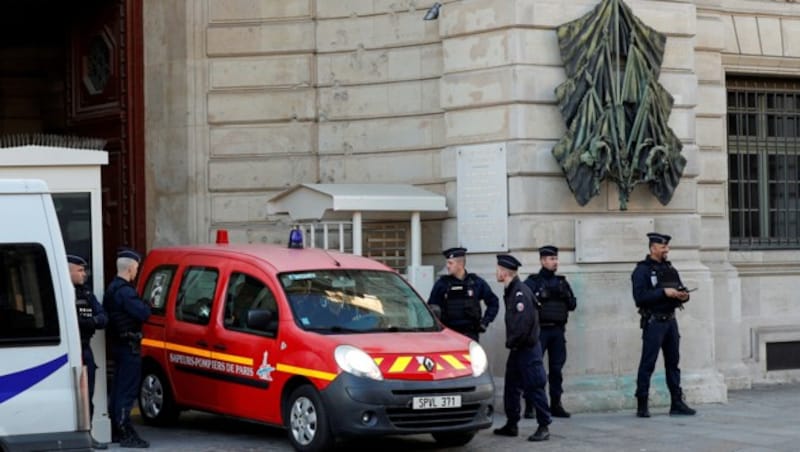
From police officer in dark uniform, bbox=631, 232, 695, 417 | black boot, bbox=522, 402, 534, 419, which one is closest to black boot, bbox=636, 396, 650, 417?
police officer in dark uniform, bbox=631, 232, 695, 417

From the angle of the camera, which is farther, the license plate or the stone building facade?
the stone building facade

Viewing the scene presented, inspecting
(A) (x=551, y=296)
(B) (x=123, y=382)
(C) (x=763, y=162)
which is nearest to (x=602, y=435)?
(A) (x=551, y=296)

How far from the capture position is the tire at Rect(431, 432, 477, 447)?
12.8 metres

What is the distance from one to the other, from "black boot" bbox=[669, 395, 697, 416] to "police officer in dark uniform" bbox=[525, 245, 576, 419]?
3.82ft

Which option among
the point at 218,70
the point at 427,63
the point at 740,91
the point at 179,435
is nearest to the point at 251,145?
the point at 218,70

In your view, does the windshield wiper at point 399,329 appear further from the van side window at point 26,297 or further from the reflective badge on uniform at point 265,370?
the van side window at point 26,297

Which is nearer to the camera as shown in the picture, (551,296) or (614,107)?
(551,296)

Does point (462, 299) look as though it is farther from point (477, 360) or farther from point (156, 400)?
point (156, 400)

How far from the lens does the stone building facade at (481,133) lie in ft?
51.2

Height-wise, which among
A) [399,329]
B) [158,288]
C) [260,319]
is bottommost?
[399,329]

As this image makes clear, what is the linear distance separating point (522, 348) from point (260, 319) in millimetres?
2515

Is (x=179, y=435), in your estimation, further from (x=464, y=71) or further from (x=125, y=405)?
(x=464, y=71)

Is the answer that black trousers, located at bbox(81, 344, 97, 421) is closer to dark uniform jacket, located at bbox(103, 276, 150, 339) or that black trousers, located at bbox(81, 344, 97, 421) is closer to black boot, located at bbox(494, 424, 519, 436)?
dark uniform jacket, located at bbox(103, 276, 150, 339)

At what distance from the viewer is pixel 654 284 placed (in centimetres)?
1499
